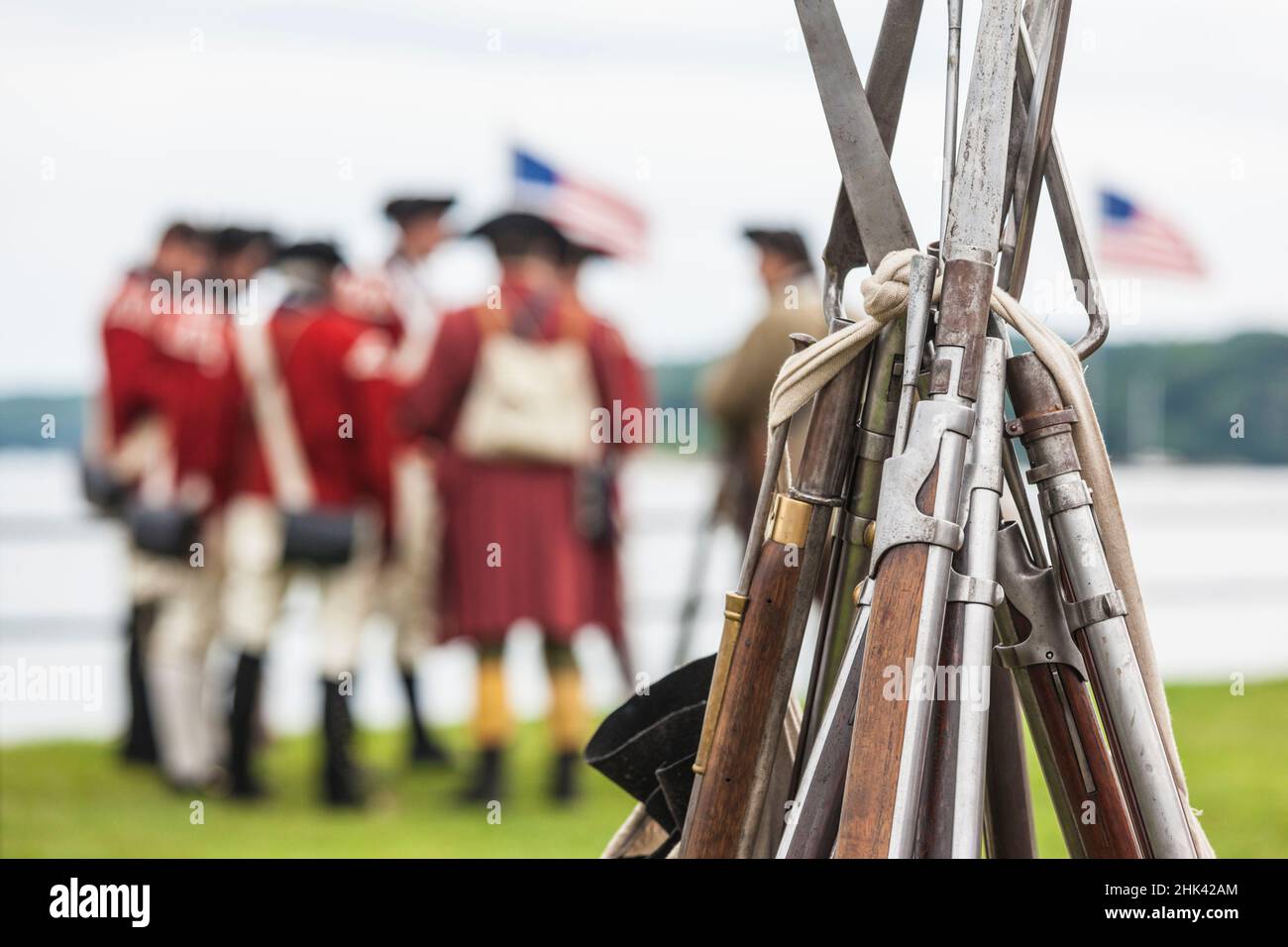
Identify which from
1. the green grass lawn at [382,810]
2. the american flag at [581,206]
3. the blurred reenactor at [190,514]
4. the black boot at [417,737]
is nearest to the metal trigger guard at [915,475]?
the green grass lawn at [382,810]

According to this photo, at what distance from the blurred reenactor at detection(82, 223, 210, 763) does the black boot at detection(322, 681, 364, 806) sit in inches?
46.4

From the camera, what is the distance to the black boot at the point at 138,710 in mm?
7703

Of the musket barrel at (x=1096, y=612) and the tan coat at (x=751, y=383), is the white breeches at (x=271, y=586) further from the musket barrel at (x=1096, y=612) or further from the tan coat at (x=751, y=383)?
the musket barrel at (x=1096, y=612)

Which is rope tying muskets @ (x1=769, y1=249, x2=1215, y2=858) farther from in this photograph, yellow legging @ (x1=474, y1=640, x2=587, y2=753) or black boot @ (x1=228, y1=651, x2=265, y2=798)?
black boot @ (x1=228, y1=651, x2=265, y2=798)

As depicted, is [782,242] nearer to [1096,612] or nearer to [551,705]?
→ [551,705]

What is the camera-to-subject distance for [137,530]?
23.6 ft

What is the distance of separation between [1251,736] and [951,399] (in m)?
6.66

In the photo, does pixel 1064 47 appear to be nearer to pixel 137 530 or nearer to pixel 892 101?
pixel 892 101

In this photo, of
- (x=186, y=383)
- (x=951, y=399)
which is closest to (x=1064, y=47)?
(x=951, y=399)

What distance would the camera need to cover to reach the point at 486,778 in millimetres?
6688

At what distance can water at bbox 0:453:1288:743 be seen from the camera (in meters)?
8.62

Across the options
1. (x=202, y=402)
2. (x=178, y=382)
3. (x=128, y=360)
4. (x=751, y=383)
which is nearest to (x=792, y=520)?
(x=751, y=383)

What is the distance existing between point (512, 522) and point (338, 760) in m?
1.14

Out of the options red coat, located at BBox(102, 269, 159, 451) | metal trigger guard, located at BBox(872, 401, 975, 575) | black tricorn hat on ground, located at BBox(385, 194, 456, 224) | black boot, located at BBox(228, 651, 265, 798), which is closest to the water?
black boot, located at BBox(228, 651, 265, 798)
